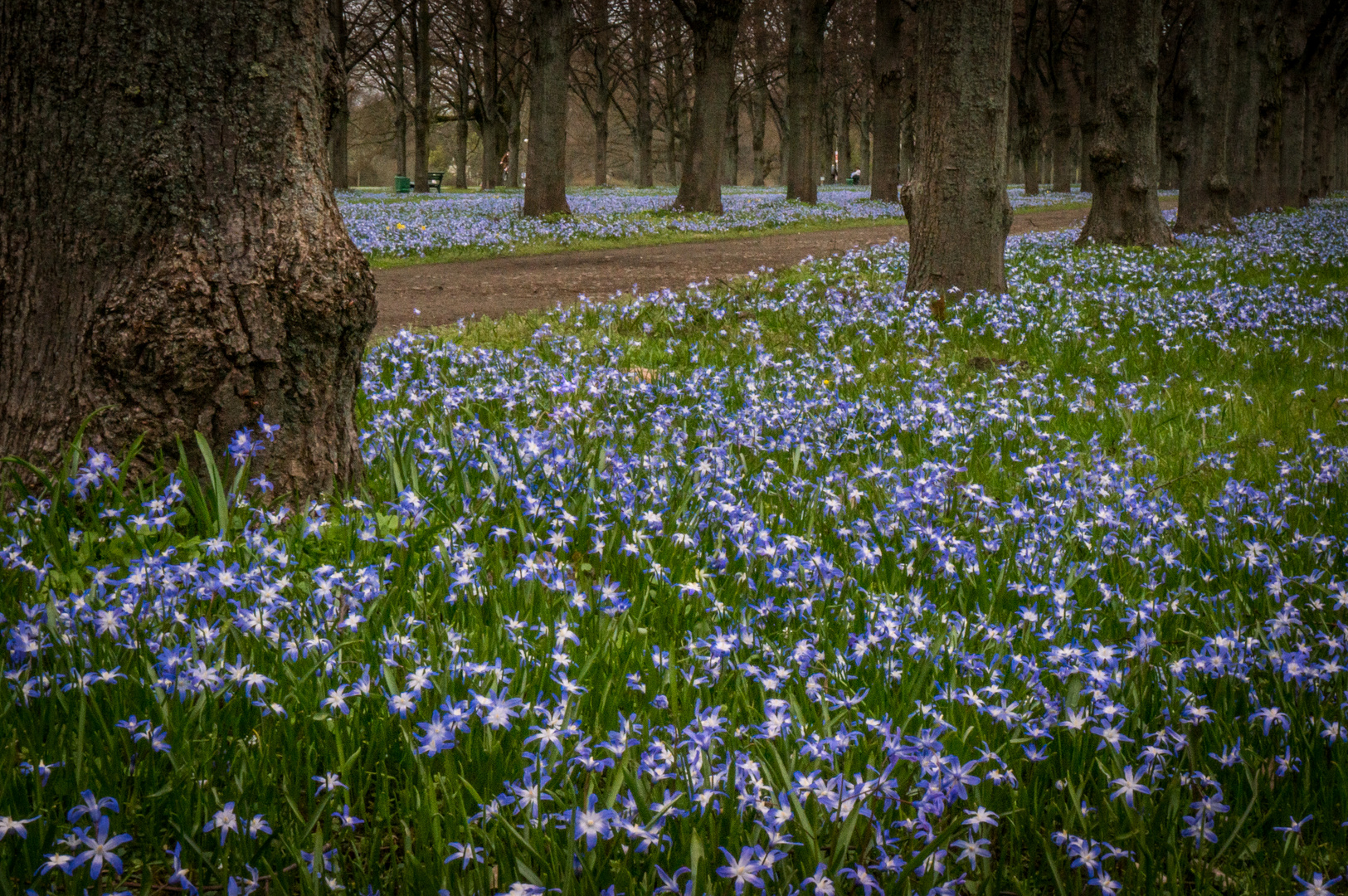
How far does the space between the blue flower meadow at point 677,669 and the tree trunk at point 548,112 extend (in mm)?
16505

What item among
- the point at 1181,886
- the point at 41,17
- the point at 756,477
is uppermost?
the point at 41,17

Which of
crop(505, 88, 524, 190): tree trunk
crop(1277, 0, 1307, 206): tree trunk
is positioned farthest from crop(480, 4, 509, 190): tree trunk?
crop(1277, 0, 1307, 206): tree trunk

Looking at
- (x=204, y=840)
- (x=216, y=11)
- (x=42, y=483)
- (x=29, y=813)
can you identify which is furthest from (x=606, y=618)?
(x=216, y=11)

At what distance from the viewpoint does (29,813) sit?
163cm

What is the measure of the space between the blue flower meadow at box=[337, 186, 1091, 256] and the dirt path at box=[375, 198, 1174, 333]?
147 centimetres

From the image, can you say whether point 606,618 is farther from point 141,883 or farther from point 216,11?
point 216,11

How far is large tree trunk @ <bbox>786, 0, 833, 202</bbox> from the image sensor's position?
91.6ft

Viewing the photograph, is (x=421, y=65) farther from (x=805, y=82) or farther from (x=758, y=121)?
(x=758, y=121)

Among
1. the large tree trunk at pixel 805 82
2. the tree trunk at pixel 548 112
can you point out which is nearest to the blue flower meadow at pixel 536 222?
the tree trunk at pixel 548 112

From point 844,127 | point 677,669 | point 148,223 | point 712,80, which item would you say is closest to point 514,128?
point 712,80

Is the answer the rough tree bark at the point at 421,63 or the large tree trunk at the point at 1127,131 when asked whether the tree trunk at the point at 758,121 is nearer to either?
the rough tree bark at the point at 421,63

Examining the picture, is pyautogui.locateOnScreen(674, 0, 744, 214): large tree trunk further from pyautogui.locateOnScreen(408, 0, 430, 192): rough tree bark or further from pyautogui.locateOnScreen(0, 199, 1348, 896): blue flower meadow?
pyautogui.locateOnScreen(0, 199, 1348, 896): blue flower meadow

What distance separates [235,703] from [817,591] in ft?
4.88

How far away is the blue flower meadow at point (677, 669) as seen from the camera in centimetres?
165
